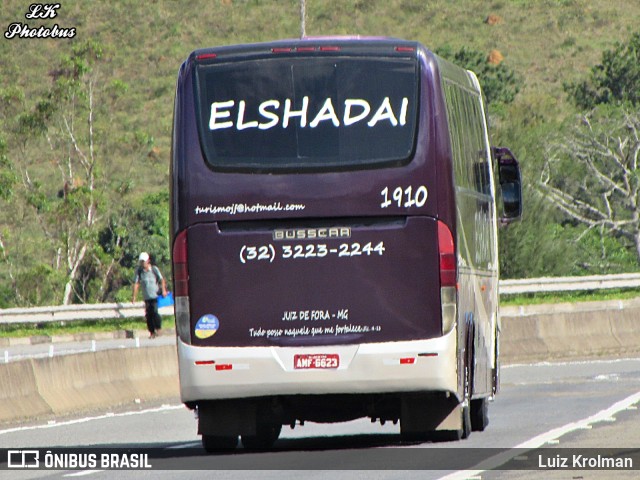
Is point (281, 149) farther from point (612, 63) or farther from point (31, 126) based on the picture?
point (612, 63)

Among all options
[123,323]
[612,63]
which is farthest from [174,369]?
[612,63]

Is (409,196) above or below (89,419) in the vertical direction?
above

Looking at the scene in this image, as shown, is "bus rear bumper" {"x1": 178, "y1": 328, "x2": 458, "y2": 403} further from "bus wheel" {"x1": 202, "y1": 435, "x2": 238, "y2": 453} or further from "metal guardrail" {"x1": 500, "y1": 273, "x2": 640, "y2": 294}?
"metal guardrail" {"x1": 500, "y1": 273, "x2": 640, "y2": 294}

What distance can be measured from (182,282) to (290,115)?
1677 millimetres

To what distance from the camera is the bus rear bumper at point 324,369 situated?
14828mm

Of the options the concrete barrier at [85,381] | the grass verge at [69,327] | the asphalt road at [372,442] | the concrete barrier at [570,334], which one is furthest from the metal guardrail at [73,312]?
the asphalt road at [372,442]

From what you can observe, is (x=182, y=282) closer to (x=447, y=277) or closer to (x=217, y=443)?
(x=217, y=443)

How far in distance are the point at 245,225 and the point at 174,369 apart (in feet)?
38.2

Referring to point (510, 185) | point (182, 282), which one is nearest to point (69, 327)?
point (510, 185)

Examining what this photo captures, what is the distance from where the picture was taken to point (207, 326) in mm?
14961

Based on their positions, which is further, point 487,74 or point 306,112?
point 487,74

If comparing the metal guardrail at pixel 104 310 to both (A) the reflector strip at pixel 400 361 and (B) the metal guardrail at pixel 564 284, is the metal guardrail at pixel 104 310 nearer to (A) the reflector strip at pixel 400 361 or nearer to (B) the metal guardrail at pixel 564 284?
(B) the metal guardrail at pixel 564 284

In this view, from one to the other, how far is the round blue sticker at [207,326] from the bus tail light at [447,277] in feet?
6.25

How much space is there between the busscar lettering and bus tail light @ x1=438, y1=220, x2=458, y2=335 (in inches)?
40.3
